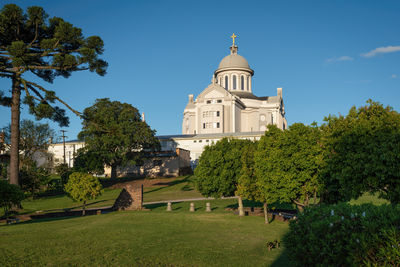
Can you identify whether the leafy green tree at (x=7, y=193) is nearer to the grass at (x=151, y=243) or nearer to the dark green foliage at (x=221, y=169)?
the grass at (x=151, y=243)

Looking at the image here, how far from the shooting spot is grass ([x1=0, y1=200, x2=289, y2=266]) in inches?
539

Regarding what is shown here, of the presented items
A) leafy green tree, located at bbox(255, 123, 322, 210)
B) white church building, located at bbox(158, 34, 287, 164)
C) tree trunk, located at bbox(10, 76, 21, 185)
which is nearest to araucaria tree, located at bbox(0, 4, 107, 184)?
tree trunk, located at bbox(10, 76, 21, 185)

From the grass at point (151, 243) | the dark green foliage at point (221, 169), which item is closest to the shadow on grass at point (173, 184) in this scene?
the dark green foliage at point (221, 169)

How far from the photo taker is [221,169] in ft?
98.7

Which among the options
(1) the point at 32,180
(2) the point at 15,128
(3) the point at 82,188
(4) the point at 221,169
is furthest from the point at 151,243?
(1) the point at 32,180

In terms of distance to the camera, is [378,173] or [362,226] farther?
[378,173]

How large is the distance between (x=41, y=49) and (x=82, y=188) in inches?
493

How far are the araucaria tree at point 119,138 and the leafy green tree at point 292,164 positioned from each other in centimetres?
3362

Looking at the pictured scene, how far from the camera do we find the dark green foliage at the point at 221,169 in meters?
29.7

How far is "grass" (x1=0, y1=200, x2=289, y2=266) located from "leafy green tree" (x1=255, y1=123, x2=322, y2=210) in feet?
8.20

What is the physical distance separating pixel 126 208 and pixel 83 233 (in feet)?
46.6

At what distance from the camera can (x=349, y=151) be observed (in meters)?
16.2

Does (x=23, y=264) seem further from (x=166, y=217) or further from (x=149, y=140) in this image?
(x=149, y=140)

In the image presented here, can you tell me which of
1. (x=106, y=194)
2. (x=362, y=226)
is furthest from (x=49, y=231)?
(x=106, y=194)
